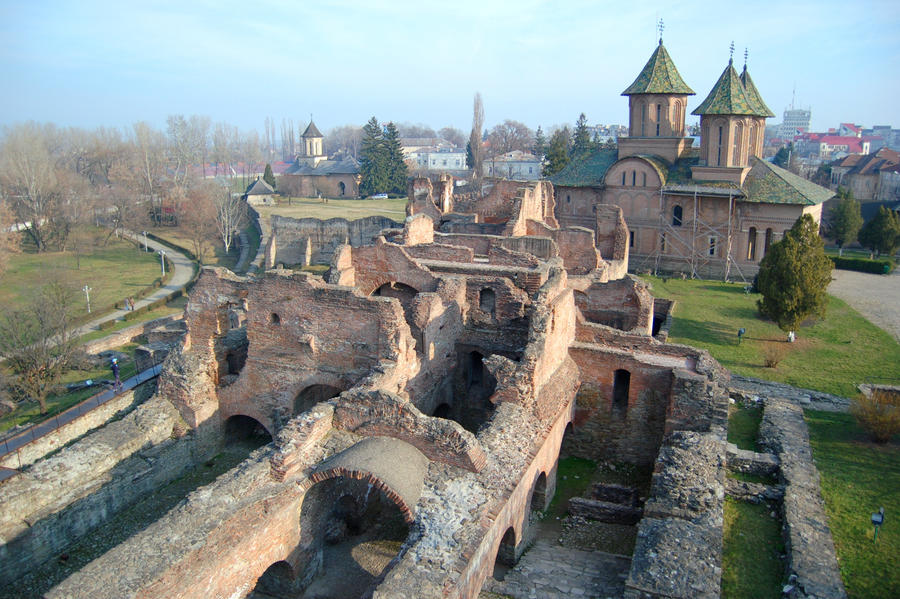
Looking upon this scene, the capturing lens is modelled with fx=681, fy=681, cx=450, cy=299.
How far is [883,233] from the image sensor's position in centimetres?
4106

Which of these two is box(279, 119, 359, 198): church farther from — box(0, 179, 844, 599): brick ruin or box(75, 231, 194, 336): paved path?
box(0, 179, 844, 599): brick ruin

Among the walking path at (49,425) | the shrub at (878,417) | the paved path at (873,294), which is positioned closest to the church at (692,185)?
the paved path at (873,294)

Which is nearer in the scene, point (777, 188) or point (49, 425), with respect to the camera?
point (49, 425)

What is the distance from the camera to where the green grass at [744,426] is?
15502mm

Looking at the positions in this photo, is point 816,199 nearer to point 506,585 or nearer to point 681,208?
point 681,208

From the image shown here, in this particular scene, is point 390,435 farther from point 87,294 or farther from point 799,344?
point 87,294

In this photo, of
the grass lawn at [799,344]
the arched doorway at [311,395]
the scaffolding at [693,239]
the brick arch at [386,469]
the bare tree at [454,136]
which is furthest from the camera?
the bare tree at [454,136]

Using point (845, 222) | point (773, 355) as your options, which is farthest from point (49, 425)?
point (845, 222)

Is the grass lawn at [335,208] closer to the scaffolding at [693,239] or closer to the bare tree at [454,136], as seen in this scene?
the scaffolding at [693,239]

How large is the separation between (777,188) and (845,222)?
11301 millimetres

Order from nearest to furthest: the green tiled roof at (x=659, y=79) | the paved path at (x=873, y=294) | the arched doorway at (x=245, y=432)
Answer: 1. the arched doorway at (x=245, y=432)
2. the paved path at (x=873, y=294)
3. the green tiled roof at (x=659, y=79)

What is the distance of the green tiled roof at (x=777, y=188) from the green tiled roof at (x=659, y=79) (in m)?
6.48

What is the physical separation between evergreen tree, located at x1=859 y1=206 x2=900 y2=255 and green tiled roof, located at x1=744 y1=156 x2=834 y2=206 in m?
6.94

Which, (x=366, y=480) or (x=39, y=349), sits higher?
(x=366, y=480)
